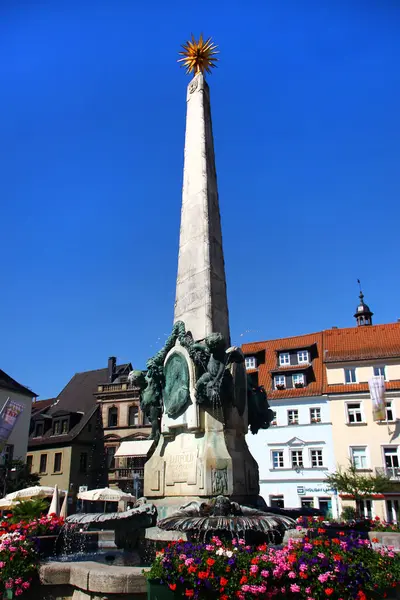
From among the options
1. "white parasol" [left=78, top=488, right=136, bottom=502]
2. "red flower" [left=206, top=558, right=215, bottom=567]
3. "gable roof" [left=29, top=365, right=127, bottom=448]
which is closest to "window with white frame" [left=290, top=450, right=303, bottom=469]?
"gable roof" [left=29, top=365, right=127, bottom=448]

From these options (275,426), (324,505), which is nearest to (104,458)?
(275,426)

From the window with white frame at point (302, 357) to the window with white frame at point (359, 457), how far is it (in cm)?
726

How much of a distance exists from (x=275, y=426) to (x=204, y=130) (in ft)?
86.6

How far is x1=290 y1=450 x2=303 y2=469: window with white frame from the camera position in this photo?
3372cm

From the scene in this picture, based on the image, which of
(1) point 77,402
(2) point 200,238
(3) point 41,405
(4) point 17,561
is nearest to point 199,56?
(2) point 200,238

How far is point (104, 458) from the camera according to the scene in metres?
42.0

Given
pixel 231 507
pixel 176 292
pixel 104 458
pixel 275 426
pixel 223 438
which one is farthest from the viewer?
pixel 104 458

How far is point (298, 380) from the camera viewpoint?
119 ft

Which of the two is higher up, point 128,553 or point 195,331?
point 195,331

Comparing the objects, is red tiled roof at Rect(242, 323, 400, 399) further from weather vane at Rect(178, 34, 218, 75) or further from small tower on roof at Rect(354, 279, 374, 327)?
weather vane at Rect(178, 34, 218, 75)

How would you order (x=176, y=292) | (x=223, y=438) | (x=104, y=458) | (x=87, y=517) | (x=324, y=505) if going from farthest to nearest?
(x=104, y=458) < (x=324, y=505) < (x=176, y=292) < (x=223, y=438) < (x=87, y=517)

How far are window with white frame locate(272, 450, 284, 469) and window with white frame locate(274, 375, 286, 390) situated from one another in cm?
450

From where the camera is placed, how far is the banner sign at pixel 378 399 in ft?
104

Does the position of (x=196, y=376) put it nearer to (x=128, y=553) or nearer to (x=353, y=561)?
(x=128, y=553)
